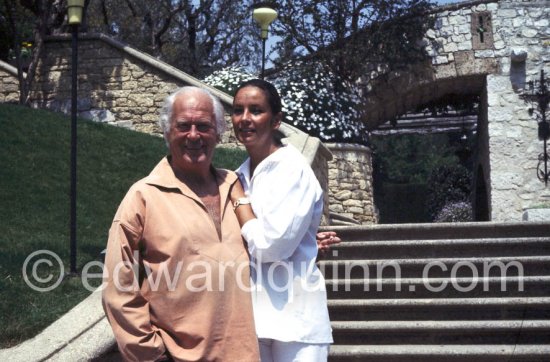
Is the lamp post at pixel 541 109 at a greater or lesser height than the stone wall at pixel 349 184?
greater

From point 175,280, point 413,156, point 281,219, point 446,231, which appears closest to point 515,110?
point 446,231

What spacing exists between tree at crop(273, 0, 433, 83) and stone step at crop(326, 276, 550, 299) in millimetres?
9654

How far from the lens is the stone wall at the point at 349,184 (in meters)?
12.1

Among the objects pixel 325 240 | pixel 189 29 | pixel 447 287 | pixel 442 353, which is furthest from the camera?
pixel 189 29

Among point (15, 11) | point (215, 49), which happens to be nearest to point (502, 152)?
point (215, 49)

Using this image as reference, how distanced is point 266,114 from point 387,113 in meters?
14.2

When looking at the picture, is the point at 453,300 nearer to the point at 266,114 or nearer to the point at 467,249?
the point at 467,249

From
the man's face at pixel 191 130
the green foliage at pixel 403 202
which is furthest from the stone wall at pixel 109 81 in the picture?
the green foliage at pixel 403 202

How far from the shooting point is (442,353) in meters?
4.86

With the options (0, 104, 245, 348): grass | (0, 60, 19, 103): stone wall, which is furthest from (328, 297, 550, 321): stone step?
(0, 60, 19, 103): stone wall

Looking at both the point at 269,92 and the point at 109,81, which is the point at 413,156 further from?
the point at 269,92

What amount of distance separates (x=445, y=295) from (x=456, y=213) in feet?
46.4

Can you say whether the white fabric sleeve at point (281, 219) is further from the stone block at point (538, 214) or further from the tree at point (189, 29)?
the tree at point (189, 29)

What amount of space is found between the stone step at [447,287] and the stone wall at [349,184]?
635 cm
